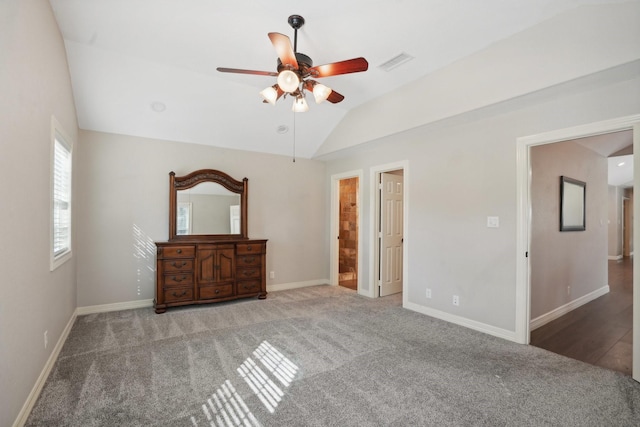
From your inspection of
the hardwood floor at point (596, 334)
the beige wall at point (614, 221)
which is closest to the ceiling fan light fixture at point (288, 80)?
the hardwood floor at point (596, 334)

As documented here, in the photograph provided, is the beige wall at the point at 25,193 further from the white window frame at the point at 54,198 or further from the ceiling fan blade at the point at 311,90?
the ceiling fan blade at the point at 311,90

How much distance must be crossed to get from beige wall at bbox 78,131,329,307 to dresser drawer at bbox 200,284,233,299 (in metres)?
0.81

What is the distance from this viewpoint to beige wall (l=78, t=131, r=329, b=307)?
13.4 feet

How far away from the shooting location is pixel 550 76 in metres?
2.57

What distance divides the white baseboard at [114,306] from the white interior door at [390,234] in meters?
3.63

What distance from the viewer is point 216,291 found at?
4477mm

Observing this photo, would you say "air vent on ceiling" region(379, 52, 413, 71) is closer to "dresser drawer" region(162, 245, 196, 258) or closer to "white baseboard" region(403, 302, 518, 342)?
"white baseboard" region(403, 302, 518, 342)

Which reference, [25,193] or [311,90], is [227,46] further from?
[25,193]

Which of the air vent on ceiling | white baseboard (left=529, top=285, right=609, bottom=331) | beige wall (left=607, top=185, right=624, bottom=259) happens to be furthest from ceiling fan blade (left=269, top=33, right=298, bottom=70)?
beige wall (left=607, top=185, right=624, bottom=259)

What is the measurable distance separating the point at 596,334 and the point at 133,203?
6.06 metres

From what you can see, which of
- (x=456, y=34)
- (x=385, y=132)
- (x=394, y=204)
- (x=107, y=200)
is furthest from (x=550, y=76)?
(x=107, y=200)

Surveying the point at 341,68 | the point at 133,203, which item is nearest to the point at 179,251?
the point at 133,203

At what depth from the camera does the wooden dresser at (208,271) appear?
414 cm

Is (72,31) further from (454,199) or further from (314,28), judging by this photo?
(454,199)
